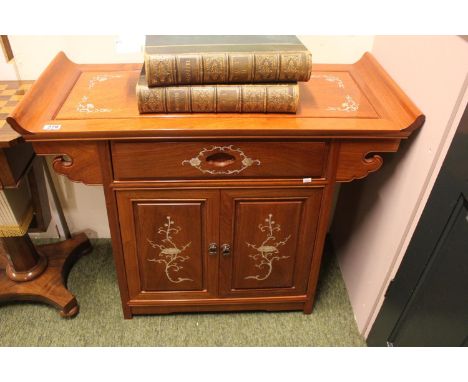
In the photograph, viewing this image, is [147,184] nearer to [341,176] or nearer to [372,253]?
[341,176]

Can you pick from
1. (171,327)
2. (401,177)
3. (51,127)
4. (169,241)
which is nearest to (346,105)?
(401,177)

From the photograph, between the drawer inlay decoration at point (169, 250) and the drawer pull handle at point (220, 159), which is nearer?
the drawer pull handle at point (220, 159)

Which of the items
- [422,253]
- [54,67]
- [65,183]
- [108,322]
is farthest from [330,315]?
[54,67]

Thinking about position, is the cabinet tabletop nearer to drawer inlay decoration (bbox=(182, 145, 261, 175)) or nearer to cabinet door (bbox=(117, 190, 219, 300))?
drawer inlay decoration (bbox=(182, 145, 261, 175))

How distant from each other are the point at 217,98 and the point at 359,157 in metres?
0.40

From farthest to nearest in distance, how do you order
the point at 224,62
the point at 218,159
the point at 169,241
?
the point at 169,241
the point at 218,159
the point at 224,62

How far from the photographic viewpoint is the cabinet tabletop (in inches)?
39.1

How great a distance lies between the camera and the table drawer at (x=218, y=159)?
104 centimetres

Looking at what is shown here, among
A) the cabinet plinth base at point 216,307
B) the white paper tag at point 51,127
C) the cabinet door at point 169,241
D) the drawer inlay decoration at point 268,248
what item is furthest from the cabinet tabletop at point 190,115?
the cabinet plinth base at point 216,307

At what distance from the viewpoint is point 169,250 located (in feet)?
4.19

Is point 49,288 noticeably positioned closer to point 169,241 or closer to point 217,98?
point 169,241

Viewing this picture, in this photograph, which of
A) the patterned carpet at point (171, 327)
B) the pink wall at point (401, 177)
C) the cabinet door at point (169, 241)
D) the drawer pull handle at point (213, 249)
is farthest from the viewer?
the patterned carpet at point (171, 327)

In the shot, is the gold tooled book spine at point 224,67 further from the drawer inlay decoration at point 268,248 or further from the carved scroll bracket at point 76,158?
the drawer inlay decoration at point 268,248

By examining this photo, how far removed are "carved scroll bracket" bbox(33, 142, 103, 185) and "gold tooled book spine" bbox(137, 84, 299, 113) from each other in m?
0.17
